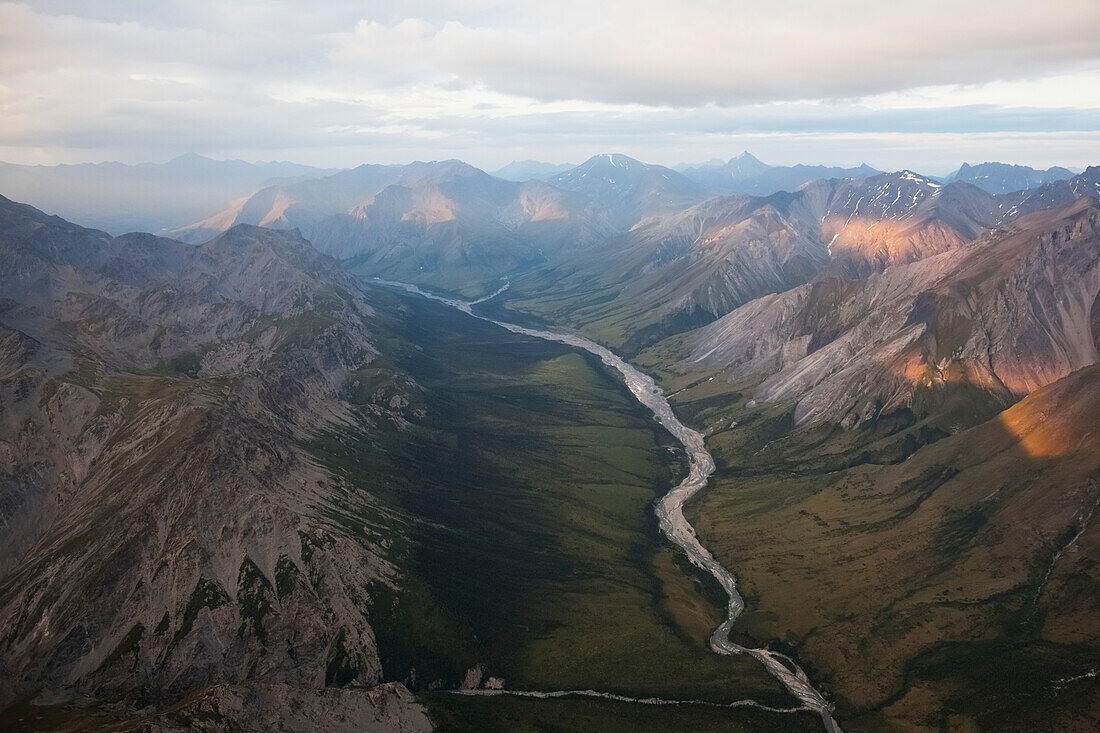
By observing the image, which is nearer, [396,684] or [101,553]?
[396,684]

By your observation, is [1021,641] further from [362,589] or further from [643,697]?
[362,589]

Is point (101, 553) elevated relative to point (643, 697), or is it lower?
elevated

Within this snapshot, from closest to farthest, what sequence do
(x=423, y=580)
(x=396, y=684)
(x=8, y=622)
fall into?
(x=396, y=684)
(x=8, y=622)
(x=423, y=580)

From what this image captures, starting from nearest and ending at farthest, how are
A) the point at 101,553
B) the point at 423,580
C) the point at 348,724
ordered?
the point at 348,724
the point at 101,553
the point at 423,580

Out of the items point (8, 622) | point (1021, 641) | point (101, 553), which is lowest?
point (1021, 641)

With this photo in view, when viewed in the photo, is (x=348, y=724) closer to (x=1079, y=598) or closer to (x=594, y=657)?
(x=594, y=657)

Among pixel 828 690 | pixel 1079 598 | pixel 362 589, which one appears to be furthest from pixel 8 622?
pixel 1079 598

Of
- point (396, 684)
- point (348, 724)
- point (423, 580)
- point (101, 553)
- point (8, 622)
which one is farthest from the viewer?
point (423, 580)

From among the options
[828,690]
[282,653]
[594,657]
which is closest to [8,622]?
[282,653]

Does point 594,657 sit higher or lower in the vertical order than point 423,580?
lower
